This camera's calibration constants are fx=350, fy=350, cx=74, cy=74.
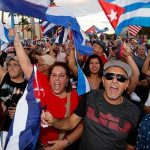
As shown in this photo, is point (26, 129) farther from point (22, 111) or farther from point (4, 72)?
point (4, 72)

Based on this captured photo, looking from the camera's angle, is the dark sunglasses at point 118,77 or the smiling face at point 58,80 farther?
the smiling face at point 58,80

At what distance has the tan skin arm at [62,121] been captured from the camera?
3270 mm

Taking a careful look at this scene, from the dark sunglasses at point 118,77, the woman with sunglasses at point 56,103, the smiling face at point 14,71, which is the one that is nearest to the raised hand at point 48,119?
the woman with sunglasses at point 56,103

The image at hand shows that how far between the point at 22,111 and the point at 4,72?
183 cm

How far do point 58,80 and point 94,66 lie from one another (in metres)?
1.69

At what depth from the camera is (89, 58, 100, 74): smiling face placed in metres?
5.64

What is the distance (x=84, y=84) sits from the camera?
15.2ft

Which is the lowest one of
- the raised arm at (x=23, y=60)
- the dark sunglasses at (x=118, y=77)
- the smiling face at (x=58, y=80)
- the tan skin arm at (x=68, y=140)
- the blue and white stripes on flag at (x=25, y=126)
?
the tan skin arm at (x=68, y=140)

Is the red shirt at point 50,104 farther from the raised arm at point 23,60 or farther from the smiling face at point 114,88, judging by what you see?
the smiling face at point 114,88

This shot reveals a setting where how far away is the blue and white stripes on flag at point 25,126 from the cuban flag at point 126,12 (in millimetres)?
2383

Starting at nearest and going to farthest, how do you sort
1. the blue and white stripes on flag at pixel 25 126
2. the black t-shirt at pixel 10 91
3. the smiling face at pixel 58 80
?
1. the blue and white stripes on flag at pixel 25 126
2. the smiling face at pixel 58 80
3. the black t-shirt at pixel 10 91

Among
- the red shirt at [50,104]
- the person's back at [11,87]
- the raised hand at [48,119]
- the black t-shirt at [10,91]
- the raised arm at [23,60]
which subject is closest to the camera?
the raised hand at [48,119]

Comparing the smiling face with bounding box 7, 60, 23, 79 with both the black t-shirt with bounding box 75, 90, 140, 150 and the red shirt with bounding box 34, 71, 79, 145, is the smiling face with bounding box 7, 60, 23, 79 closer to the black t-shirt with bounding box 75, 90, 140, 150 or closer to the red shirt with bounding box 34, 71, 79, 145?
the red shirt with bounding box 34, 71, 79, 145

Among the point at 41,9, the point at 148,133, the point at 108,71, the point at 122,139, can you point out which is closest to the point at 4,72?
the point at 41,9
